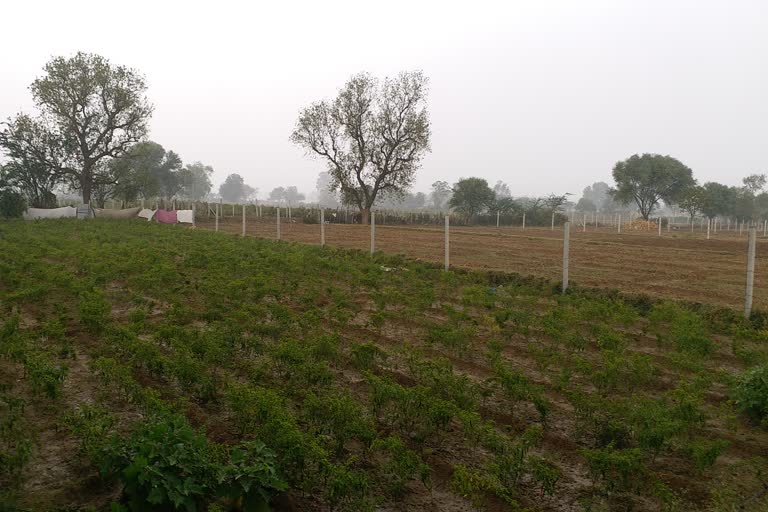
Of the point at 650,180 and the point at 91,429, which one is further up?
the point at 650,180

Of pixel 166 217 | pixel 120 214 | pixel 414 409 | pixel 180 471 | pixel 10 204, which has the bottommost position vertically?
pixel 414 409

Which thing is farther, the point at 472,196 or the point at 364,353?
the point at 472,196

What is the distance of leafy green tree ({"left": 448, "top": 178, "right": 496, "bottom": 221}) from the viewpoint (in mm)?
57875

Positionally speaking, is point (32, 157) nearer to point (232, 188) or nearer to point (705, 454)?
point (705, 454)

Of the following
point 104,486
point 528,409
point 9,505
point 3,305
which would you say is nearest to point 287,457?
point 104,486

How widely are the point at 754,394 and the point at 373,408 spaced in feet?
12.4

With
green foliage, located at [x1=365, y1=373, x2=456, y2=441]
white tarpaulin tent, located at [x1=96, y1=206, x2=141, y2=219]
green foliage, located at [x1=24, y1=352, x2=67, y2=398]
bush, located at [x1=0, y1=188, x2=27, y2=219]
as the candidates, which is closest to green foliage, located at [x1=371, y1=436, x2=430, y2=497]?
green foliage, located at [x1=365, y1=373, x2=456, y2=441]

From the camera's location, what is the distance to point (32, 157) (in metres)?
37.6

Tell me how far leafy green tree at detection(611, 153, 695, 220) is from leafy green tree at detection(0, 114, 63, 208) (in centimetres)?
5524

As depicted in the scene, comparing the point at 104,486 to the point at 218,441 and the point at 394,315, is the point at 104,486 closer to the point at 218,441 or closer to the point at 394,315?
the point at 218,441

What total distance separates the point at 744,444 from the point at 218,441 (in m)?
4.69

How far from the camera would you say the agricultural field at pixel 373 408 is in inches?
154

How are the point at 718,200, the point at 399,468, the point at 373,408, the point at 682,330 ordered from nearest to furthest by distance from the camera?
1. the point at 399,468
2. the point at 373,408
3. the point at 682,330
4. the point at 718,200

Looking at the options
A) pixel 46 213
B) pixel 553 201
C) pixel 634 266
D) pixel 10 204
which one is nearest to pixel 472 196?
pixel 553 201
